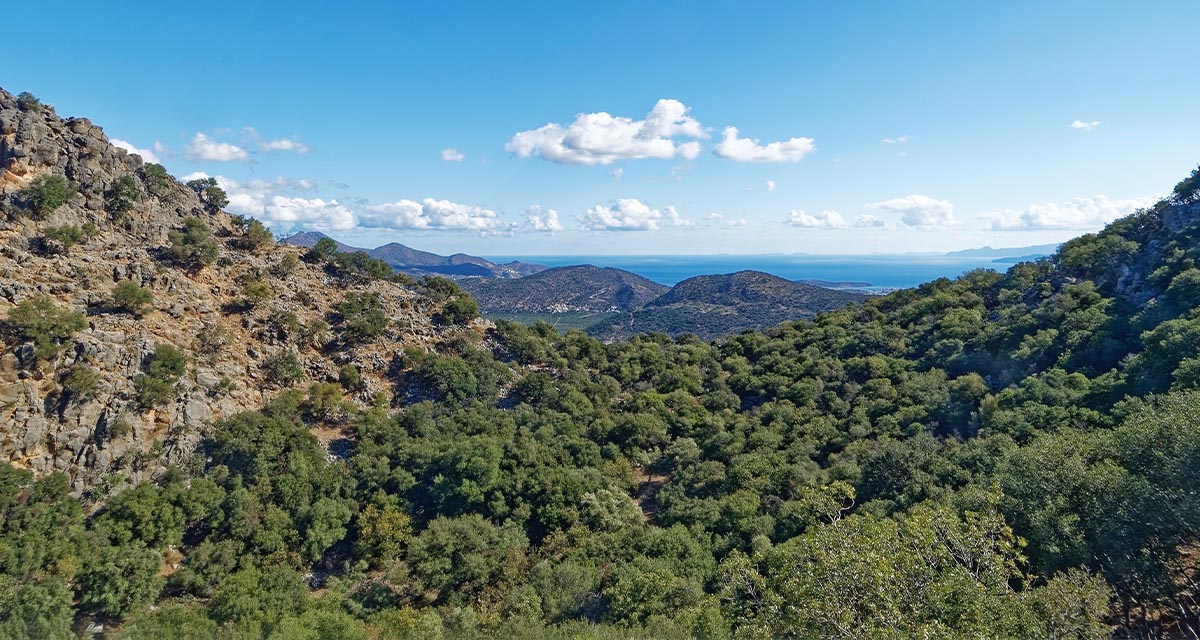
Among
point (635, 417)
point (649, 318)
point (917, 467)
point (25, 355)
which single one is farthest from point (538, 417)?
point (649, 318)

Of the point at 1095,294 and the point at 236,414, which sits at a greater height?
the point at 1095,294

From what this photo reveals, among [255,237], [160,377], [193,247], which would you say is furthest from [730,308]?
[160,377]

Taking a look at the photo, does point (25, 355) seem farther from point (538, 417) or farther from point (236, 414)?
point (538, 417)

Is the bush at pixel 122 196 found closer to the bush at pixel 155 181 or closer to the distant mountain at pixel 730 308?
the bush at pixel 155 181

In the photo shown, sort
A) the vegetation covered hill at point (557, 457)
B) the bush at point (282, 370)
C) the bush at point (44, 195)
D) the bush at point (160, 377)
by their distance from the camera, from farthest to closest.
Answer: the bush at point (282, 370), the bush at point (44, 195), the bush at point (160, 377), the vegetation covered hill at point (557, 457)

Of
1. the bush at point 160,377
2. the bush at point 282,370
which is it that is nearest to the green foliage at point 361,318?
the bush at point 282,370
